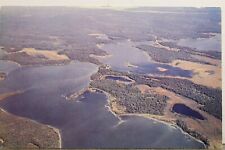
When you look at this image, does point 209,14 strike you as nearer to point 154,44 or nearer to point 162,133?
point 154,44

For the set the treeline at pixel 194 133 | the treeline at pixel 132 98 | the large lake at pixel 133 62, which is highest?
the large lake at pixel 133 62

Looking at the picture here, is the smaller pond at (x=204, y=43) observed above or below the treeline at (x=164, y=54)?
above

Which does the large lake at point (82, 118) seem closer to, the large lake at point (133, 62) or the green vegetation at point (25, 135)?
the green vegetation at point (25, 135)

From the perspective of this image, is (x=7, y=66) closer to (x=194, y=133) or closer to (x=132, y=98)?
(x=132, y=98)

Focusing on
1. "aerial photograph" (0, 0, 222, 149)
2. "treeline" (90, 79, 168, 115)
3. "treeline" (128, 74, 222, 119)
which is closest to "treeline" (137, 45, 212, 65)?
"aerial photograph" (0, 0, 222, 149)

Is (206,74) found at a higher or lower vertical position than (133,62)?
lower

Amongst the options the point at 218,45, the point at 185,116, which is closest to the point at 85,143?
the point at 185,116

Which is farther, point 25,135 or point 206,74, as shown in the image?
point 206,74

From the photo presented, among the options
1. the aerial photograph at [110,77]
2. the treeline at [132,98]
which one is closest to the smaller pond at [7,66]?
the aerial photograph at [110,77]

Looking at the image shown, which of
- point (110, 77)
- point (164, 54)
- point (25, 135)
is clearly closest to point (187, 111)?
point (164, 54)
